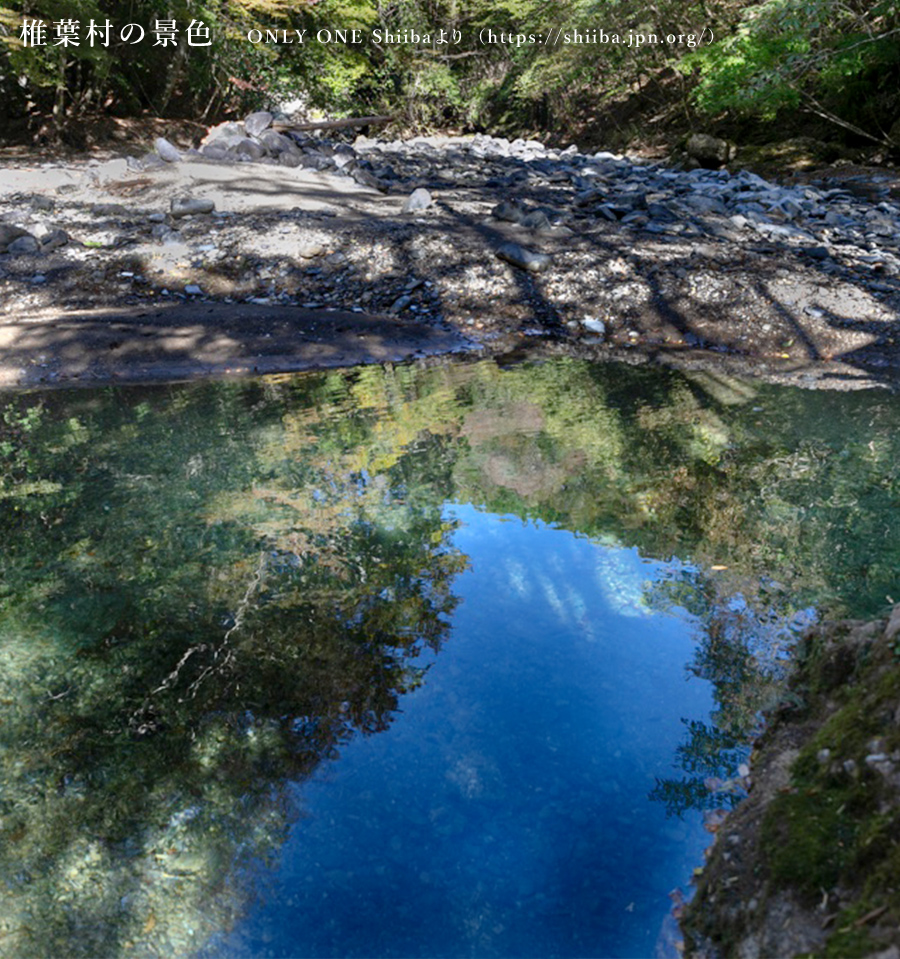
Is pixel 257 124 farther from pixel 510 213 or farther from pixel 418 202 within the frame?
pixel 510 213

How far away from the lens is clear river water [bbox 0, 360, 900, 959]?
207 centimetres

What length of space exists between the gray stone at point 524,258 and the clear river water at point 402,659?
289cm

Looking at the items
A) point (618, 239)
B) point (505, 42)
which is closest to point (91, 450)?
point (618, 239)

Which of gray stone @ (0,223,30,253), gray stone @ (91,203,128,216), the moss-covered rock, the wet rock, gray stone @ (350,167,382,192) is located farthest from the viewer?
gray stone @ (350,167,382,192)

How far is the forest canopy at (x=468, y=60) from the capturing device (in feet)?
40.7

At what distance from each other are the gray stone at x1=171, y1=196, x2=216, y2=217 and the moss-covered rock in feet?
30.0

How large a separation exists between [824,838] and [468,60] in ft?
86.9

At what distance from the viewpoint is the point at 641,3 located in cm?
1633

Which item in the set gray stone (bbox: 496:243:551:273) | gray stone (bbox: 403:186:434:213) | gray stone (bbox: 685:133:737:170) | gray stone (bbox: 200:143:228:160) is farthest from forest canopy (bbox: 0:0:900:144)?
gray stone (bbox: 496:243:551:273)

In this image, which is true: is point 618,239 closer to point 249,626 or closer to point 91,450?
point 91,450

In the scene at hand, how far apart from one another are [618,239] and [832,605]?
244 inches

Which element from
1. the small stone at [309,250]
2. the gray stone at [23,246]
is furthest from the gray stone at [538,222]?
the gray stone at [23,246]

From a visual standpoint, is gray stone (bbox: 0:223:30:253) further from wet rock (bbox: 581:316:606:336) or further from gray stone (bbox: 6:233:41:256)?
wet rock (bbox: 581:316:606:336)

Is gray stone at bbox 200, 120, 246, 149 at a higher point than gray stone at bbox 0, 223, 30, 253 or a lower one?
higher
